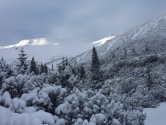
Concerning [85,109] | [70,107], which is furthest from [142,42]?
[70,107]

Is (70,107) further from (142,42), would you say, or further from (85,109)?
(142,42)

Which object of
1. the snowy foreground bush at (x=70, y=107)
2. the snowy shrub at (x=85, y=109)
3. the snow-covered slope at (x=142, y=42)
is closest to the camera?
the snowy foreground bush at (x=70, y=107)

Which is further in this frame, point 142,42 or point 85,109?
point 142,42

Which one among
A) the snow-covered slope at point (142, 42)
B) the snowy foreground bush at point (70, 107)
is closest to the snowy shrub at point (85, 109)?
the snowy foreground bush at point (70, 107)

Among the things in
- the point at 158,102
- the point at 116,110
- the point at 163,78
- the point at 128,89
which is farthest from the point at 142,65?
the point at 116,110

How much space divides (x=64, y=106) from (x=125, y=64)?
Answer: 32.4 metres

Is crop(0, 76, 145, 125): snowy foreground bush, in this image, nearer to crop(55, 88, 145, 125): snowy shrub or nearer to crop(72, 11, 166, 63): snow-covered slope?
crop(55, 88, 145, 125): snowy shrub

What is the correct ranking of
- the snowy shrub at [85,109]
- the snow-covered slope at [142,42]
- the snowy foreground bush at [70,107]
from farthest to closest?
1. the snow-covered slope at [142,42]
2. the snowy shrub at [85,109]
3. the snowy foreground bush at [70,107]

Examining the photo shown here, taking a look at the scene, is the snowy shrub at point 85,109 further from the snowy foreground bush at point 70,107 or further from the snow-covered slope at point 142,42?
the snow-covered slope at point 142,42

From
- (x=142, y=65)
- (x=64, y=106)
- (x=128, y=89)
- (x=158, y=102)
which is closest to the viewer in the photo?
(x=64, y=106)

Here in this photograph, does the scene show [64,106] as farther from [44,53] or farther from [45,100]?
[44,53]

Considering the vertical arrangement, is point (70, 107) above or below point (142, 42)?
below

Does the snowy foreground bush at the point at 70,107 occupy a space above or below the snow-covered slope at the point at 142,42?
below

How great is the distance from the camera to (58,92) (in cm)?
582
